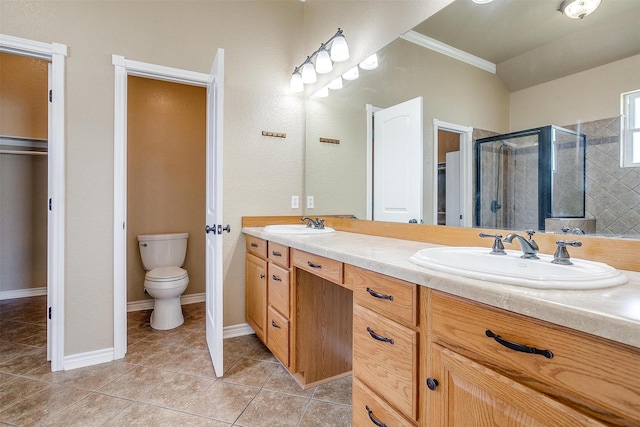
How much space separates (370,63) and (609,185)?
4.84 ft

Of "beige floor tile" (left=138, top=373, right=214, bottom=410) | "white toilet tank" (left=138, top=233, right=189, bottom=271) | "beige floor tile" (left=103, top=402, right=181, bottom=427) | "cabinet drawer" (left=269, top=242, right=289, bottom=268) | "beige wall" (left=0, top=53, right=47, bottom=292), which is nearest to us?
"beige floor tile" (left=103, top=402, right=181, bottom=427)

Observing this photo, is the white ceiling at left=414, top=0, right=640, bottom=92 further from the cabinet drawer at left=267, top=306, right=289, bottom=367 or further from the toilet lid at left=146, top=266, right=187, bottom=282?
the toilet lid at left=146, top=266, right=187, bottom=282

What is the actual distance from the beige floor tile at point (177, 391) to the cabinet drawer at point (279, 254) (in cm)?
78

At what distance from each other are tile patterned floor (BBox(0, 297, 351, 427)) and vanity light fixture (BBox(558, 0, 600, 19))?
186 cm

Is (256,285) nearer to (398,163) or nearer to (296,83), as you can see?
(398,163)

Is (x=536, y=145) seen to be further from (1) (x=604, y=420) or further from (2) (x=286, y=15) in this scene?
(2) (x=286, y=15)

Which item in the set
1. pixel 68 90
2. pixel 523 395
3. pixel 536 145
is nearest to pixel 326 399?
pixel 523 395

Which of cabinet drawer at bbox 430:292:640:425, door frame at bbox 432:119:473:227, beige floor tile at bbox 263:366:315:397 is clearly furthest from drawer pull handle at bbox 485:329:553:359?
beige floor tile at bbox 263:366:315:397

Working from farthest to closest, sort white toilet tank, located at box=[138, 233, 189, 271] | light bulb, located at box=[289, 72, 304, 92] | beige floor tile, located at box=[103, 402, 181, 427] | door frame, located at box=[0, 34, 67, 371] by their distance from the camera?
white toilet tank, located at box=[138, 233, 189, 271]
light bulb, located at box=[289, 72, 304, 92]
door frame, located at box=[0, 34, 67, 371]
beige floor tile, located at box=[103, 402, 181, 427]

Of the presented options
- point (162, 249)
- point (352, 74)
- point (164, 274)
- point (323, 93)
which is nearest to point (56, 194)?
point (164, 274)

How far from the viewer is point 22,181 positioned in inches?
124

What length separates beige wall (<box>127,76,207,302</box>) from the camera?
291 cm

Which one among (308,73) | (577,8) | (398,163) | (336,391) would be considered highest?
(308,73)

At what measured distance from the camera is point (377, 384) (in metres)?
1.04
